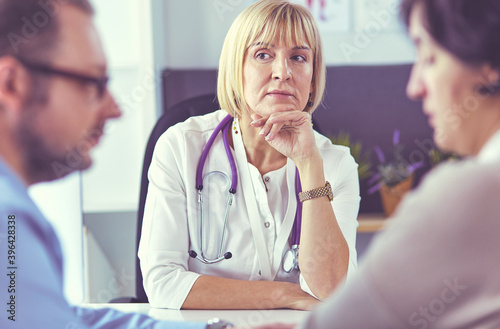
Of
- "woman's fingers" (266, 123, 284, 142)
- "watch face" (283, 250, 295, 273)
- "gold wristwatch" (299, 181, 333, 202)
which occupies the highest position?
"woman's fingers" (266, 123, 284, 142)

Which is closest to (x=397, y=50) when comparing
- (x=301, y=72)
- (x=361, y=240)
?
(x=361, y=240)

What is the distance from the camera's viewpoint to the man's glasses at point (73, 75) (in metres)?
0.33

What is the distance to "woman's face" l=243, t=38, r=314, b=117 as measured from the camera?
0.73 metres

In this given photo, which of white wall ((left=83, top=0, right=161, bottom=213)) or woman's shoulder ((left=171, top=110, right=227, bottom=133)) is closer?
woman's shoulder ((left=171, top=110, right=227, bottom=133))

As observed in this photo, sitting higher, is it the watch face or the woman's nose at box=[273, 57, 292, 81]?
the woman's nose at box=[273, 57, 292, 81]

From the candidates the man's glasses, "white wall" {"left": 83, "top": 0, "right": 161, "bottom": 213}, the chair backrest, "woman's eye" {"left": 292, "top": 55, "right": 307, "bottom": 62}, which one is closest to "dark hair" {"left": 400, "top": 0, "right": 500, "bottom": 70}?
the man's glasses

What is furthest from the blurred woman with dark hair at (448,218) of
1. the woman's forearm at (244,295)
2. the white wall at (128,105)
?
the white wall at (128,105)

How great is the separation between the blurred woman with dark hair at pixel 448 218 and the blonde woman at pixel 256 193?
1.05 feet

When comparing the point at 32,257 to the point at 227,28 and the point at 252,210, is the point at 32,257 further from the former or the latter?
the point at 227,28

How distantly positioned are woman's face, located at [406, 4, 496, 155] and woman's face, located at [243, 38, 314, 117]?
0.37m

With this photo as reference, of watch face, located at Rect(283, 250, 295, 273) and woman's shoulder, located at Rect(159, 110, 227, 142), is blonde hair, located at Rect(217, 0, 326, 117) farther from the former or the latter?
watch face, located at Rect(283, 250, 295, 273)

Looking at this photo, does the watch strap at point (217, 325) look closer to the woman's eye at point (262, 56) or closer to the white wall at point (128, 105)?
the woman's eye at point (262, 56)

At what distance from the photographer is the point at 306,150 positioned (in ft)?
2.37

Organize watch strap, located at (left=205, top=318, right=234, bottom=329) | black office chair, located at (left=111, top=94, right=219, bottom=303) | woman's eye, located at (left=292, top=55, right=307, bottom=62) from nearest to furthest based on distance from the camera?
watch strap, located at (left=205, top=318, right=234, bottom=329) → woman's eye, located at (left=292, top=55, right=307, bottom=62) → black office chair, located at (left=111, top=94, right=219, bottom=303)
